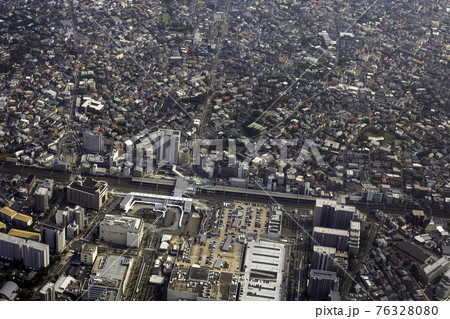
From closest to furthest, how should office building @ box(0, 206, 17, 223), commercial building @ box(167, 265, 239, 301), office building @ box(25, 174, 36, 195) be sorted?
commercial building @ box(167, 265, 239, 301)
office building @ box(0, 206, 17, 223)
office building @ box(25, 174, 36, 195)

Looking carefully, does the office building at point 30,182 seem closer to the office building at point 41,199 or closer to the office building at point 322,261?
the office building at point 41,199

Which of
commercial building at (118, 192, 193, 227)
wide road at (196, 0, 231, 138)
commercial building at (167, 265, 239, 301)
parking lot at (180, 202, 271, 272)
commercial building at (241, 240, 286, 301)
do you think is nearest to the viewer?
commercial building at (167, 265, 239, 301)

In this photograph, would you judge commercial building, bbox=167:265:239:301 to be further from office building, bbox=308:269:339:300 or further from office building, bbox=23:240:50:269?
office building, bbox=23:240:50:269

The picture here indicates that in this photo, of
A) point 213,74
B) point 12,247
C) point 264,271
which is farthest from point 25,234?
point 213,74

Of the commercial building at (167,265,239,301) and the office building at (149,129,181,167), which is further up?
the office building at (149,129,181,167)

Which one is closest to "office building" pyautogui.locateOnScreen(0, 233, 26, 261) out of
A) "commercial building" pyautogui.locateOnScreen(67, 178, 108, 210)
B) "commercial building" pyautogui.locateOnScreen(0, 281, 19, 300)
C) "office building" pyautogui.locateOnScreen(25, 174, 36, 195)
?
"commercial building" pyautogui.locateOnScreen(0, 281, 19, 300)

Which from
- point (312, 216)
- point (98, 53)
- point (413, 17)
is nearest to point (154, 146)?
point (312, 216)

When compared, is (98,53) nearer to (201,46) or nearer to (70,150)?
(201,46)
